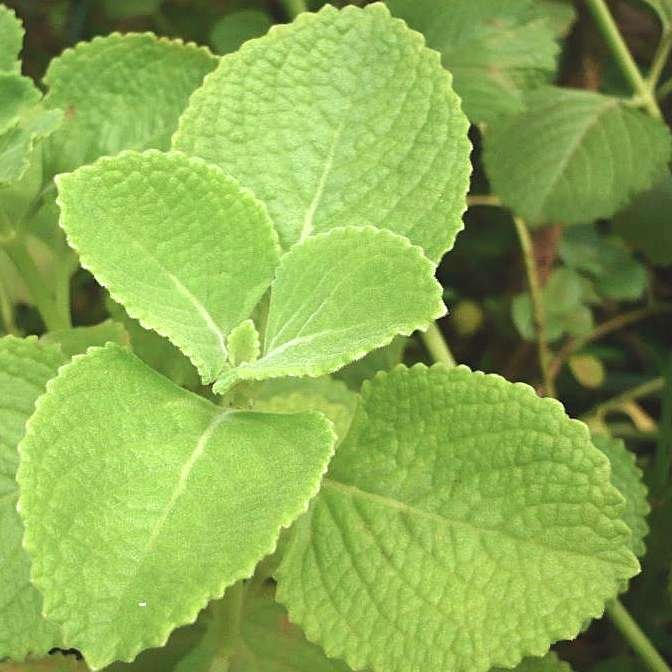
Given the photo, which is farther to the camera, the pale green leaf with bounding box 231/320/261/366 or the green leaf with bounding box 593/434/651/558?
the green leaf with bounding box 593/434/651/558

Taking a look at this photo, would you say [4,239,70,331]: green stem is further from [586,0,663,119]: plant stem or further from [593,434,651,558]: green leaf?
[586,0,663,119]: plant stem

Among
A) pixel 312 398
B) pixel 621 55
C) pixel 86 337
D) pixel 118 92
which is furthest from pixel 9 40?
pixel 621 55

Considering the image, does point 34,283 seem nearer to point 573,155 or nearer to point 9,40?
point 9,40

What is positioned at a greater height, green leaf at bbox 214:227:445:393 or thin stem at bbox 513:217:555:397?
green leaf at bbox 214:227:445:393

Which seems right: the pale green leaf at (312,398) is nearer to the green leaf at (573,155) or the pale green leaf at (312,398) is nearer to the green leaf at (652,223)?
the green leaf at (573,155)

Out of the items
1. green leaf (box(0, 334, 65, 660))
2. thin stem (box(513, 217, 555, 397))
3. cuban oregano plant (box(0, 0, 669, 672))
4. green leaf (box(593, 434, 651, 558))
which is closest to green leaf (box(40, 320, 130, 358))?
cuban oregano plant (box(0, 0, 669, 672))

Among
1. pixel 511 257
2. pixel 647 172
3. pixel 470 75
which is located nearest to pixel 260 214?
pixel 470 75

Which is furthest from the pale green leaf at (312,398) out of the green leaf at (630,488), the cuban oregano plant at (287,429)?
the green leaf at (630,488)
